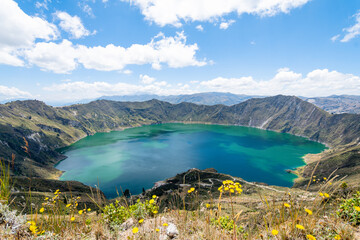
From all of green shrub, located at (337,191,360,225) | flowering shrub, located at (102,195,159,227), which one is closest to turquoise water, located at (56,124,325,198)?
flowering shrub, located at (102,195,159,227)

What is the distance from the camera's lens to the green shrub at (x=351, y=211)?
5375 mm

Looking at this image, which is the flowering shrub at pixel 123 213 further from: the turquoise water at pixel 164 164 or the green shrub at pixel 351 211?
the turquoise water at pixel 164 164

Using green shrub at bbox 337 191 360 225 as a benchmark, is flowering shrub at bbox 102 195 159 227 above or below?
below

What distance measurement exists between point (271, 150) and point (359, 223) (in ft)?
701

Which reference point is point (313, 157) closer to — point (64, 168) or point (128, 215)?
point (128, 215)

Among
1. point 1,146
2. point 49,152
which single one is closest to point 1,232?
point 1,146

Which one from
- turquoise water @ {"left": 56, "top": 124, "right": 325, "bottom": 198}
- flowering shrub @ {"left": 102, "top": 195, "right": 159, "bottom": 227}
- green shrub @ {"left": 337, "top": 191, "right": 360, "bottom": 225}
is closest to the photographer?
green shrub @ {"left": 337, "top": 191, "right": 360, "bottom": 225}

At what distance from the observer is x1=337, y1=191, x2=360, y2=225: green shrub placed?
17.6 feet

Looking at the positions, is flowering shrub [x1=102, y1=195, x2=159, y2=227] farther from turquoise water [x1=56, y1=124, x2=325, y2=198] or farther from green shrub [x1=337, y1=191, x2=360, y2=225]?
turquoise water [x1=56, y1=124, x2=325, y2=198]

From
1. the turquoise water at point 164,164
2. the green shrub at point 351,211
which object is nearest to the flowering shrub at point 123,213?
the green shrub at point 351,211

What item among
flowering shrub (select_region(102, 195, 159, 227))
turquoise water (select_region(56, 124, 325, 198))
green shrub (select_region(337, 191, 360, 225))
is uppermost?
green shrub (select_region(337, 191, 360, 225))

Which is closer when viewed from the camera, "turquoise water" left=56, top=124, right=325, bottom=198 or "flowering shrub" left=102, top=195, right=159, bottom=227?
"flowering shrub" left=102, top=195, right=159, bottom=227

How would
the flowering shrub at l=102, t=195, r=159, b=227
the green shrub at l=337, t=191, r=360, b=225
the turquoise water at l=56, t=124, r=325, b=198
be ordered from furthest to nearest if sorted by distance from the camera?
the turquoise water at l=56, t=124, r=325, b=198
the flowering shrub at l=102, t=195, r=159, b=227
the green shrub at l=337, t=191, r=360, b=225

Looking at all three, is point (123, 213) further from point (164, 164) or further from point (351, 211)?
point (164, 164)
